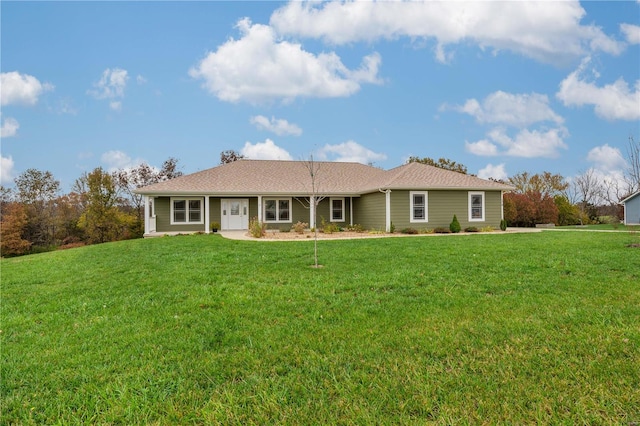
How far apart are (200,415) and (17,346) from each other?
291 centimetres

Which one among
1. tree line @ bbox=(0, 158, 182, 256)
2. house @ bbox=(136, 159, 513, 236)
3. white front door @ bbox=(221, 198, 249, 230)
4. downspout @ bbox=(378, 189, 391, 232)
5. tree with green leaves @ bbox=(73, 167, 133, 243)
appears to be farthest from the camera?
tree line @ bbox=(0, 158, 182, 256)

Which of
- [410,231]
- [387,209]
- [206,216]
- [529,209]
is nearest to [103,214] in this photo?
[206,216]

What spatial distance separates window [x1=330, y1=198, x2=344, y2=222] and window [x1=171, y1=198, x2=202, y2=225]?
8.10 metres

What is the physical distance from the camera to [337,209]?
23.6m

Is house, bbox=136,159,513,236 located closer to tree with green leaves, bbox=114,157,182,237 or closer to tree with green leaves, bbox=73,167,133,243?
tree with green leaves, bbox=73,167,133,243

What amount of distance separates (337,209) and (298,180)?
3154 millimetres

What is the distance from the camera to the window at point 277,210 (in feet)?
73.7

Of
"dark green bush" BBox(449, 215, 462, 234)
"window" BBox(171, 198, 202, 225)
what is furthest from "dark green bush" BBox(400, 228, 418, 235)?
"window" BBox(171, 198, 202, 225)

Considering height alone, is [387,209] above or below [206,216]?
above

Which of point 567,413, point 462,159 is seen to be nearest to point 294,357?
point 567,413

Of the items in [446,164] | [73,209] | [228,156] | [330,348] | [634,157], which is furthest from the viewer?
[446,164]

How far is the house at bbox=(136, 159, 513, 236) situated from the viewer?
19.9 metres

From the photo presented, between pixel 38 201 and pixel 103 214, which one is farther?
pixel 38 201

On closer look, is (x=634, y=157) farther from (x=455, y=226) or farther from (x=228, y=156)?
(x=228, y=156)
